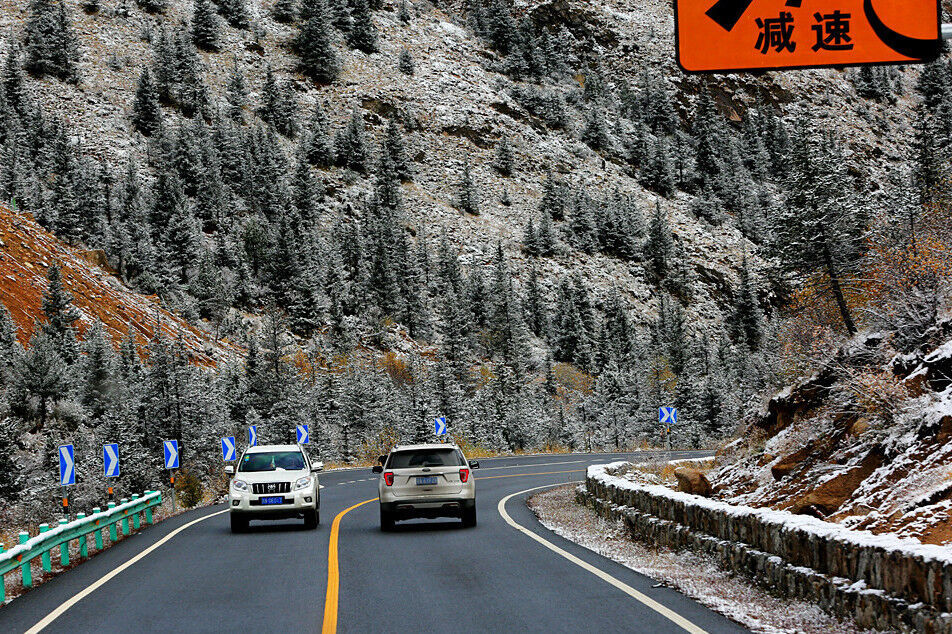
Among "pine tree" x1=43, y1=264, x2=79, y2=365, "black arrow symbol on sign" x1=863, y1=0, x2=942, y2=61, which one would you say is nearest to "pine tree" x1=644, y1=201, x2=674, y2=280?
"pine tree" x1=43, y1=264, x2=79, y2=365

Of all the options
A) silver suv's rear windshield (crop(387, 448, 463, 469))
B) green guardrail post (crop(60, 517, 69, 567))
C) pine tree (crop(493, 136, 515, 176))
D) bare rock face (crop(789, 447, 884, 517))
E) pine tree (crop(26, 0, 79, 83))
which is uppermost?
pine tree (crop(26, 0, 79, 83))

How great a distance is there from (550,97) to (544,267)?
47364 millimetres

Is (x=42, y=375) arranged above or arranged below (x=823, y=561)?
above

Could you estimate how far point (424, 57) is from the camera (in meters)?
157

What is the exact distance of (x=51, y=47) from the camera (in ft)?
392

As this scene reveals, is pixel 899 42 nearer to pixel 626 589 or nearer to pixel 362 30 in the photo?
pixel 626 589

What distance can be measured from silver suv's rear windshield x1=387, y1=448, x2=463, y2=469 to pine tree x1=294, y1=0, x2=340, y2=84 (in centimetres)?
13683

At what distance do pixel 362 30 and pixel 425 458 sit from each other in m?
152

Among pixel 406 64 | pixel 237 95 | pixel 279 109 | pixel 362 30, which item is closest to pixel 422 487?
pixel 237 95

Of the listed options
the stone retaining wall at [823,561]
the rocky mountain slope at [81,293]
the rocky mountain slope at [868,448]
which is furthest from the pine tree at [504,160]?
the stone retaining wall at [823,561]

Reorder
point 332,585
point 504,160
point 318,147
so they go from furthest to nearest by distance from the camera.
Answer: point 504,160 → point 318,147 → point 332,585

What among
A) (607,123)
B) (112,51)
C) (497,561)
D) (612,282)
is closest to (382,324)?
(612,282)

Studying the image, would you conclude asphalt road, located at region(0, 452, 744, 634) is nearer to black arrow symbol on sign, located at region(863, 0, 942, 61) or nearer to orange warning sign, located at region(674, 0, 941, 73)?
orange warning sign, located at region(674, 0, 941, 73)

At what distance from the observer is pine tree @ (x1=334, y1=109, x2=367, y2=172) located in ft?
415
